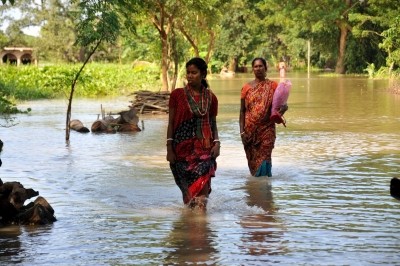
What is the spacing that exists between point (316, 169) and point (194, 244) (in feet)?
16.2

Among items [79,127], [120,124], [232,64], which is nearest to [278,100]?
[120,124]

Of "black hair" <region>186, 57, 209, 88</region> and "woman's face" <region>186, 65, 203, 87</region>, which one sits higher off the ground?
"black hair" <region>186, 57, 209, 88</region>

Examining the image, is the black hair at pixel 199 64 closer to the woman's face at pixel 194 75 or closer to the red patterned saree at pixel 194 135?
Result: the woman's face at pixel 194 75

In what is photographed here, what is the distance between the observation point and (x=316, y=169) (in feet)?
37.2

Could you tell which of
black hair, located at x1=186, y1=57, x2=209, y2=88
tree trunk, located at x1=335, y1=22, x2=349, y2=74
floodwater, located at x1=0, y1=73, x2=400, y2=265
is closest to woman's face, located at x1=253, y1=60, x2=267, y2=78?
floodwater, located at x1=0, y1=73, x2=400, y2=265

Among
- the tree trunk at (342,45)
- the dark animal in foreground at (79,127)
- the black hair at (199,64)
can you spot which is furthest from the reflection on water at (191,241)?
the tree trunk at (342,45)

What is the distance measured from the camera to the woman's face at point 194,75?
303 inches

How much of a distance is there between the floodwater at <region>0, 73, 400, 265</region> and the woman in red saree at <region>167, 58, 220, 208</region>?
17.3 inches

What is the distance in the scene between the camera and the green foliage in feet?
105

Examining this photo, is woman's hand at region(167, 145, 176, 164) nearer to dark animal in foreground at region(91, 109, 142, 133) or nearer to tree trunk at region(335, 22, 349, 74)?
dark animal in foreground at region(91, 109, 142, 133)

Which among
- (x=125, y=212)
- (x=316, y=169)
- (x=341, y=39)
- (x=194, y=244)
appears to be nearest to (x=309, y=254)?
(x=194, y=244)

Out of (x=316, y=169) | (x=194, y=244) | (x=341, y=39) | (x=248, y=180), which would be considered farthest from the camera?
(x=341, y=39)

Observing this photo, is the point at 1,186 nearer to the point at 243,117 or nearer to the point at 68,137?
the point at 243,117

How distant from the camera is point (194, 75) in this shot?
7715mm
